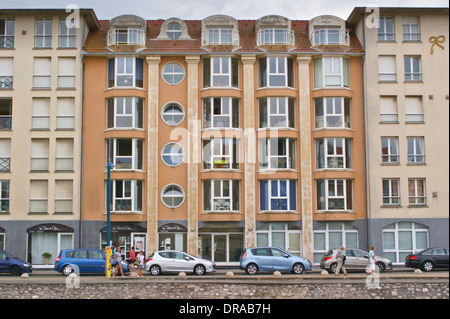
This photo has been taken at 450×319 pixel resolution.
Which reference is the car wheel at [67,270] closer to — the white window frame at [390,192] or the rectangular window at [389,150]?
the white window frame at [390,192]

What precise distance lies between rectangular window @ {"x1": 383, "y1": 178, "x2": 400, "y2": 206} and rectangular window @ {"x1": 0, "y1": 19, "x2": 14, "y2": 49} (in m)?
29.7

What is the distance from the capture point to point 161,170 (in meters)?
46.0

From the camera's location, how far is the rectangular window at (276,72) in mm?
46656

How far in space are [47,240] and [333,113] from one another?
23.5 meters

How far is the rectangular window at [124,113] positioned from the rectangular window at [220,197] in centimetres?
729

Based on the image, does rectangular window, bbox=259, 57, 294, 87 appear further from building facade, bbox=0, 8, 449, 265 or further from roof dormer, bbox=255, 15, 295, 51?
roof dormer, bbox=255, 15, 295, 51

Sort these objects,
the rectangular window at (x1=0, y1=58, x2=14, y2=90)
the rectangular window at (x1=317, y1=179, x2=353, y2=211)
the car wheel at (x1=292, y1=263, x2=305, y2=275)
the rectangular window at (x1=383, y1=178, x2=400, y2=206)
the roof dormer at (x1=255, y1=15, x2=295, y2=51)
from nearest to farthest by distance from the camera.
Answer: the car wheel at (x1=292, y1=263, x2=305, y2=275), the rectangular window at (x1=383, y1=178, x2=400, y2=206), the rectangular window at (x1=317, y1=179, x2=353, y2=211), the rectangular window at (x1=0, y1=58, x2=14, y2=90), the roof dormer at (x1=255, y1=15, x2=295, y2=51)

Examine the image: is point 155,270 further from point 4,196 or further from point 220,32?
point 220,32

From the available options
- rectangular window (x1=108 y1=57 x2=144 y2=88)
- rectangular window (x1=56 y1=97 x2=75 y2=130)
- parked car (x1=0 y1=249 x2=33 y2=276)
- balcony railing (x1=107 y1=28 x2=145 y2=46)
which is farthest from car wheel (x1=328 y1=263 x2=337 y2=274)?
balcony railing (x1=107 y1=28 x2=145 y2=46)

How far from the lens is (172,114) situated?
46.7 meters

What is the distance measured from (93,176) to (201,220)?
8.78 m

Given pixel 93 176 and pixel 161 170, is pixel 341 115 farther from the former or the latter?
pixel 93 176

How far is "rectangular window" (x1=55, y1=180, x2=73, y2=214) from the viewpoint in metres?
45.5
